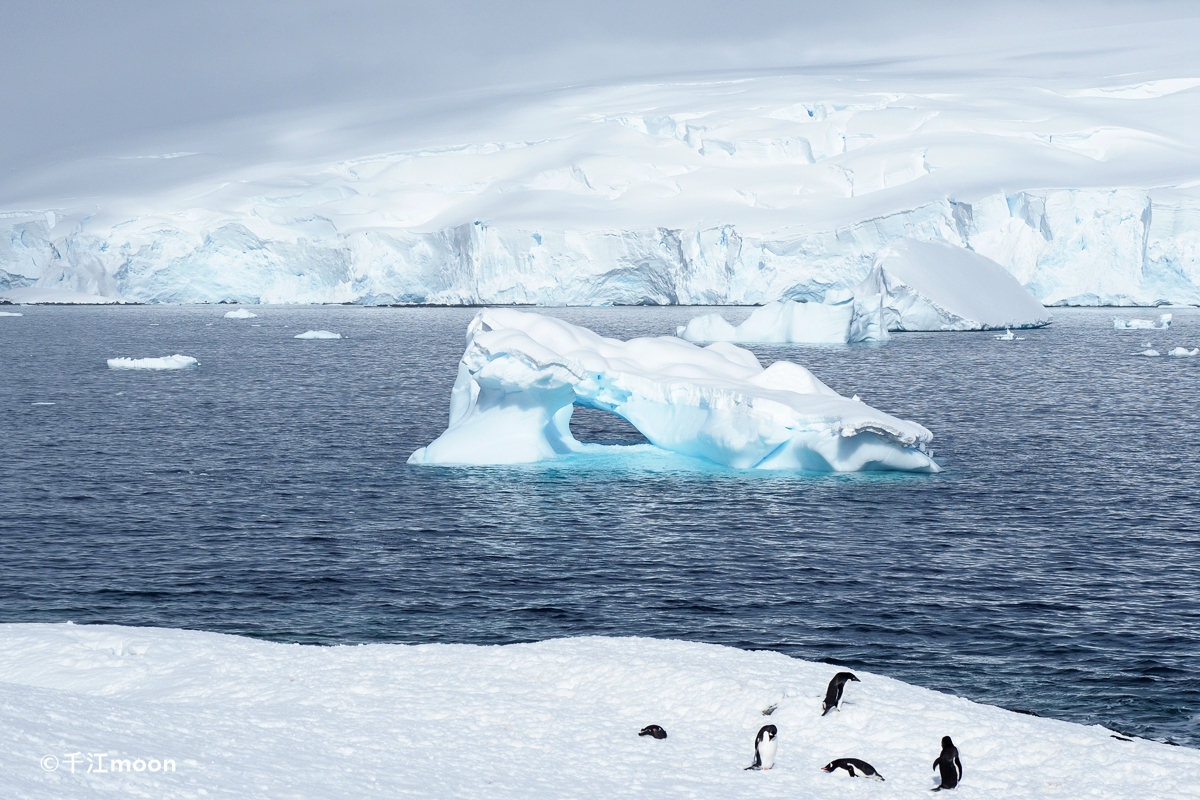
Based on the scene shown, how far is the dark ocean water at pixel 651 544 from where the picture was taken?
1460cm

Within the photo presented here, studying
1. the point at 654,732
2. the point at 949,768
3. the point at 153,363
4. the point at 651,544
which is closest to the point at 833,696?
the point at 949,768

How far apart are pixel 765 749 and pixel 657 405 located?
1831cm

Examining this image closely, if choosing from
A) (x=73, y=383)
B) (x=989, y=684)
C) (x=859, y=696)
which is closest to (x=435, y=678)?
(x=859, y=696)

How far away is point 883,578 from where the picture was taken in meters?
17.5

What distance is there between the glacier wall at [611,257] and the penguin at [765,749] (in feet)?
269

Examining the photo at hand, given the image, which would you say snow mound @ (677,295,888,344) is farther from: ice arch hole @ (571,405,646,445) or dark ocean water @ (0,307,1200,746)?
ice arch hole @ (571,405,646,445)

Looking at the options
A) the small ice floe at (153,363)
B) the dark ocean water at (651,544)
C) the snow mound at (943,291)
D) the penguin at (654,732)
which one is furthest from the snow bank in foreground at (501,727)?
the snow mound at (943,291)

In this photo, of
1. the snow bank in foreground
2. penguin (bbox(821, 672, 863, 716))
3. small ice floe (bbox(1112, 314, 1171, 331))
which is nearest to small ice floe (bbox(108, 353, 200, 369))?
the snow bank in foreground

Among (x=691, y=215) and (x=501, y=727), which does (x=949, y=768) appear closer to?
(x=501, y=727)

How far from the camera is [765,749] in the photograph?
902 cm

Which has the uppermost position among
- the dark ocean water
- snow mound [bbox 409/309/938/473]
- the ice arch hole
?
snow mound [bbox 409/309/938/473]

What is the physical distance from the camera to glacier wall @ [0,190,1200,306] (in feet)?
290

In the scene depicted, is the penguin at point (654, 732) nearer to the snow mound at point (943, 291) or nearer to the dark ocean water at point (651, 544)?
the dark ocean water at point (651, 544)

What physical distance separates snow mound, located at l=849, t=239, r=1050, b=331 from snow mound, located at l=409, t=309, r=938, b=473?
42.3 meters
